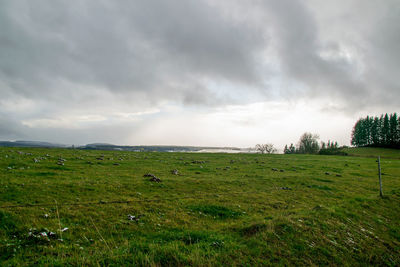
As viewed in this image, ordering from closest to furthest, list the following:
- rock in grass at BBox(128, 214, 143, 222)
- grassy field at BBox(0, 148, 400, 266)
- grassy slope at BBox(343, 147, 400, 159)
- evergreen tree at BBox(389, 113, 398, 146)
→ 1. grassy field at BBox(0, 148, 400, 266)
2. rock in grass at BBox(128, 214, 143, 222)
3. grassy slope at BBox(343, 147, 400, 159)
4. evergreen tree at BBox(389, 113, 398, 146)

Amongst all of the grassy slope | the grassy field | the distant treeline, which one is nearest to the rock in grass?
the grassy field

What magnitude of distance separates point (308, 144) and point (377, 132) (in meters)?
41.9

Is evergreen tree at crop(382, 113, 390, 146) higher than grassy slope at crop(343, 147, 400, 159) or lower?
higher

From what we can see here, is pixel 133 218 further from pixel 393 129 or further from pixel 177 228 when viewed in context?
pixel 393 129

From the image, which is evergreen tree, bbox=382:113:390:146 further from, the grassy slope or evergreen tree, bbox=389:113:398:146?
the grassy slope

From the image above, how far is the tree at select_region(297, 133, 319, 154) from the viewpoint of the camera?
125 metres

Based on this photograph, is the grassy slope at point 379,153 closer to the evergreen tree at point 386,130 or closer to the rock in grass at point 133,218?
the evergreen tree at point 386,130

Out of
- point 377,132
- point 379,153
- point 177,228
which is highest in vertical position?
point 377,132

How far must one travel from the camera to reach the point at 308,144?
126688mm

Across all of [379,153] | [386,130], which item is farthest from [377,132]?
[379,153]

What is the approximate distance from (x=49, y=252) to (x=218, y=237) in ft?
16.9

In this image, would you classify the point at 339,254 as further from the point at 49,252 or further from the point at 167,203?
the point at 49,252

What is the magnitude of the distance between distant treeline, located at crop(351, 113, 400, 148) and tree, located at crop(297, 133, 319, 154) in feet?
99.1

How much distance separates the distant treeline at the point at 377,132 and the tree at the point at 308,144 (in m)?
30.2
